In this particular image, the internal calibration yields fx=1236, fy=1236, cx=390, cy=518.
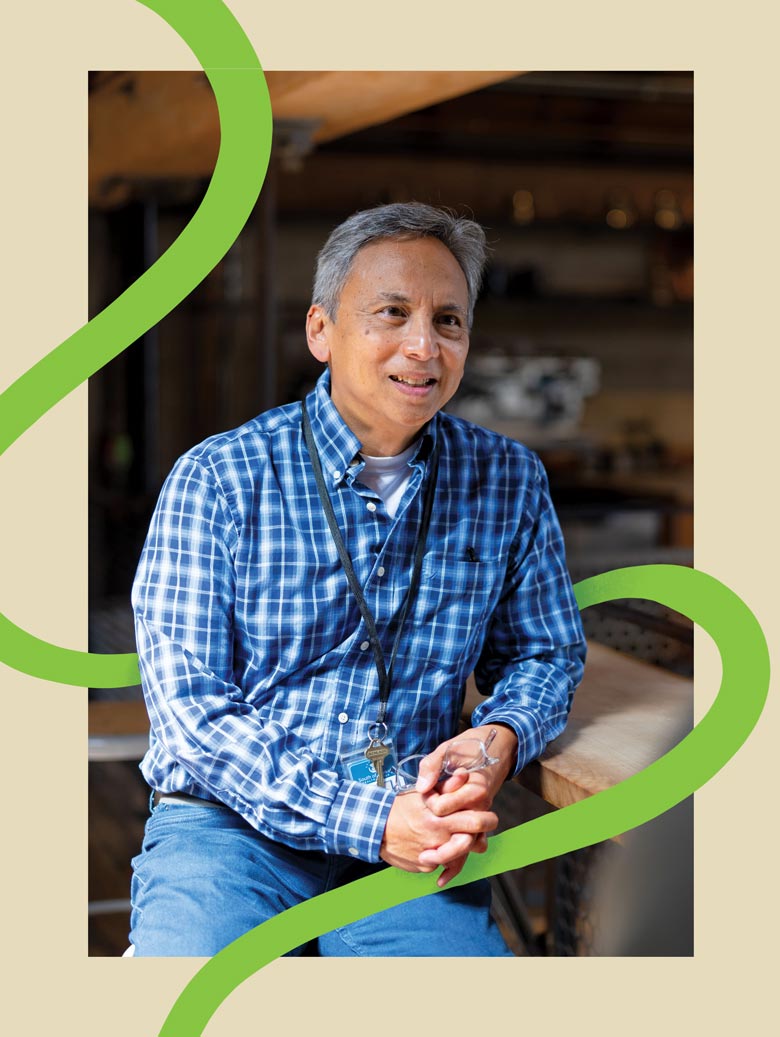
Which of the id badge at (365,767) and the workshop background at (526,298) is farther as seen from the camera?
the workshop background at (526,298)

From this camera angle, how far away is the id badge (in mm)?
1848

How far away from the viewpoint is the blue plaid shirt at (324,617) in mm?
1752

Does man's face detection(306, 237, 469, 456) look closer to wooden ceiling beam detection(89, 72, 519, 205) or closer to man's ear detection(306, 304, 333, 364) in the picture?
man's ear detection(306, 304, 333, 364)

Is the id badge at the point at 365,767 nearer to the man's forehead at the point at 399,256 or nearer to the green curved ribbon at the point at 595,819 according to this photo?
the green curved ribbon at the point at 595,819

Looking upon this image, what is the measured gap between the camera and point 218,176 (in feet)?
6.10

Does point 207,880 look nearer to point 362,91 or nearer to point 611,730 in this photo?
point 611,730

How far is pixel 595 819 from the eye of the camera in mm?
1860

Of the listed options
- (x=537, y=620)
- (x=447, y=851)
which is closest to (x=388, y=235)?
(x=537, y=620)

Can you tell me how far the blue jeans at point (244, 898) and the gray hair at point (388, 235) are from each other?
0.81 meters

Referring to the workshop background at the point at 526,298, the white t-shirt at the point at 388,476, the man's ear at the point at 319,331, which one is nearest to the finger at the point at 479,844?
the white t-shirt at the point at 388,476

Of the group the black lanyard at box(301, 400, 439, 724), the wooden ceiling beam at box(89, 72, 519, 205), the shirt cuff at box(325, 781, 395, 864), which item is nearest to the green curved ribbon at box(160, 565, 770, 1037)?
the shirt cuff at box(325, 781, 395, 864)
